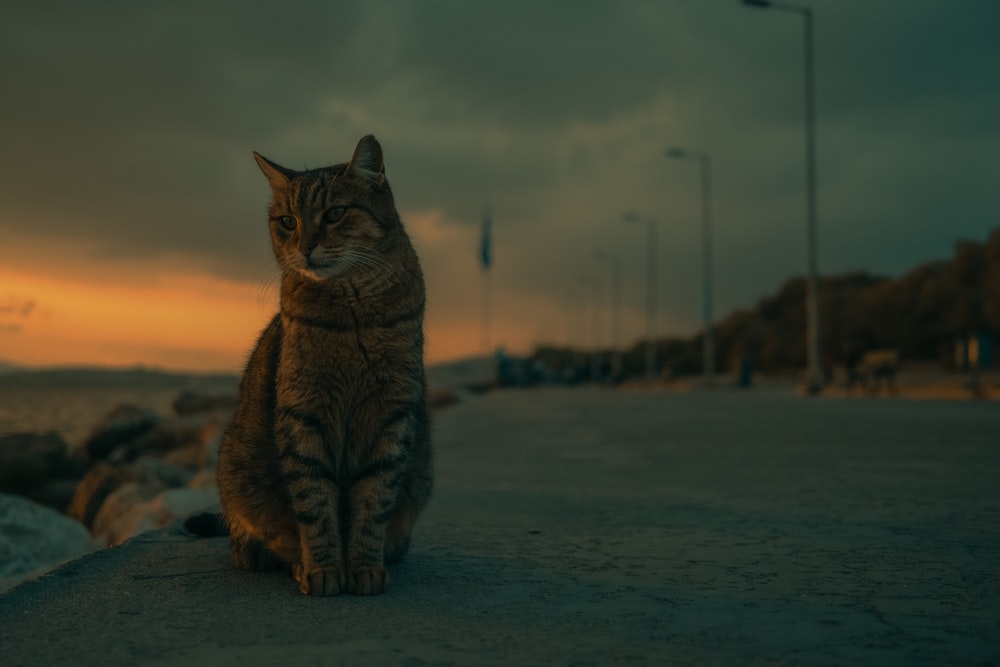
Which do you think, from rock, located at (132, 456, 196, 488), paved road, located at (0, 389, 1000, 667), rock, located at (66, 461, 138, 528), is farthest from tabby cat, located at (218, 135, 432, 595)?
rock, located at (66, 461, 138, 528)

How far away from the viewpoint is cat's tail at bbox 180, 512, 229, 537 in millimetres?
4734

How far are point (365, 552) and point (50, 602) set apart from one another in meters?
1.07

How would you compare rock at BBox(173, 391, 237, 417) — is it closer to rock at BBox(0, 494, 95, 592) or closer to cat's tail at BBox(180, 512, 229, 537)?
rock at BBox(0, 494, 95, 592)

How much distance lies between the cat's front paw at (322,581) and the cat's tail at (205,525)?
1.45 metres

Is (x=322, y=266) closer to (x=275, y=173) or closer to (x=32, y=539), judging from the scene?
(x=275, y=173)

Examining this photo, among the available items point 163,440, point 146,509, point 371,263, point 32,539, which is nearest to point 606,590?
point 371,263

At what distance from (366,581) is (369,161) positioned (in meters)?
1.63

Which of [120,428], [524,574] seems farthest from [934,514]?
[120,428]

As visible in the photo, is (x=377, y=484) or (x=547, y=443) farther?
(x=547, y=443)

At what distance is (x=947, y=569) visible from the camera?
3.70 metres

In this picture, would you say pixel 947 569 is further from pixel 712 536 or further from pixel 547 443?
pixel 547 443

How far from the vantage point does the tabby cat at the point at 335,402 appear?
11.6 feet

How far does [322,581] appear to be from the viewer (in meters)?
3.40

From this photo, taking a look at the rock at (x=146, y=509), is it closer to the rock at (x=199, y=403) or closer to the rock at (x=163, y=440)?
the rock at (x=163, y=440)
